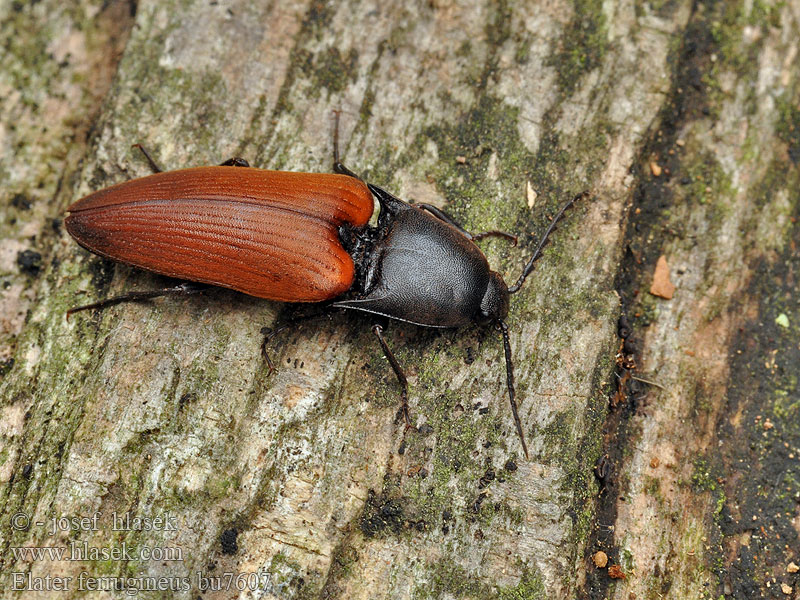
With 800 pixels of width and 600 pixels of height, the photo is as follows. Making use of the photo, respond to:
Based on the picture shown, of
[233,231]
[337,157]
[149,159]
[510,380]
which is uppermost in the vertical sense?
[337,157]

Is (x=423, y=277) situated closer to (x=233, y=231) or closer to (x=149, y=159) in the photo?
(x=233, y=231)

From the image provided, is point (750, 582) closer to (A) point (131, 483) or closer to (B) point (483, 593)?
(B) point (483, 593)

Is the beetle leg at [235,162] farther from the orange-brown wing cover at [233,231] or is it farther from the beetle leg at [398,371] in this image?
the beetle leg at [398,371]

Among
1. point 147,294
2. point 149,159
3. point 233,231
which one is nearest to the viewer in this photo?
point 233,231

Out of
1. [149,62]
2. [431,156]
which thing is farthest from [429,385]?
[149,62]

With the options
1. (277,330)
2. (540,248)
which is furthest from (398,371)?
(540,248)

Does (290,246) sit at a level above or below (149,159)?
below
